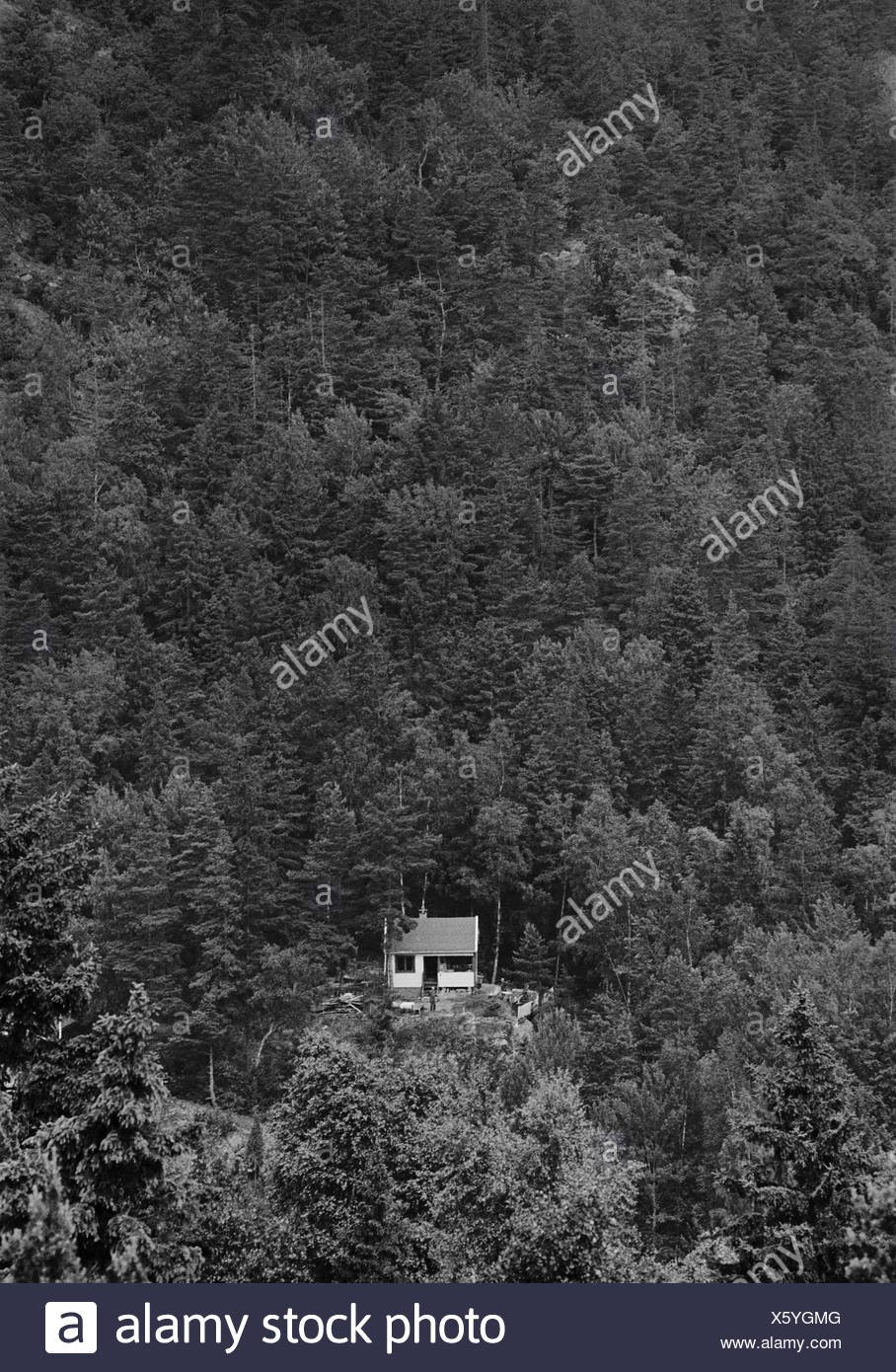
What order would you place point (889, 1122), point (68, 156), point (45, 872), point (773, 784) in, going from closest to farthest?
point (45, 872) → point (889, 1122) → point (773, 784) → point (68, 156)

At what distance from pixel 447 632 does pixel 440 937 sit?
23441 millimetres

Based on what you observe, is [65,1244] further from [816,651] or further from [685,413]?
[685,413]

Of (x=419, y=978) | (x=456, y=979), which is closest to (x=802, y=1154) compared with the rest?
(x=419, y=978)

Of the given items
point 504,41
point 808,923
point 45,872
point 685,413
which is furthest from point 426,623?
point 504,41

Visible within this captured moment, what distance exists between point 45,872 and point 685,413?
346 feet

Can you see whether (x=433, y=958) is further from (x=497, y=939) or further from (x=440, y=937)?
(x=497, y=939)

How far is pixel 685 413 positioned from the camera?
437 feet

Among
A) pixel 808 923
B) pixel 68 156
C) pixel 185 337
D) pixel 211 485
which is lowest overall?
pixel 808 923

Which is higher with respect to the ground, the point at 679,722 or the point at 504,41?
the point at 504,41

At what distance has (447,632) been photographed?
335ft

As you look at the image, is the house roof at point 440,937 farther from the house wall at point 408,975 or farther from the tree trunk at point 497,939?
the tree trunk at point 497,939

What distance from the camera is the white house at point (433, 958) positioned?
82.0 metres

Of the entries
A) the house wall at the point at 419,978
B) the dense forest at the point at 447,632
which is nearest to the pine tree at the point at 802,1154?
the dense forest at the point at 447,632

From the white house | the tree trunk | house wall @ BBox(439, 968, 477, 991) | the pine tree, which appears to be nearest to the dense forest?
the pine tree
